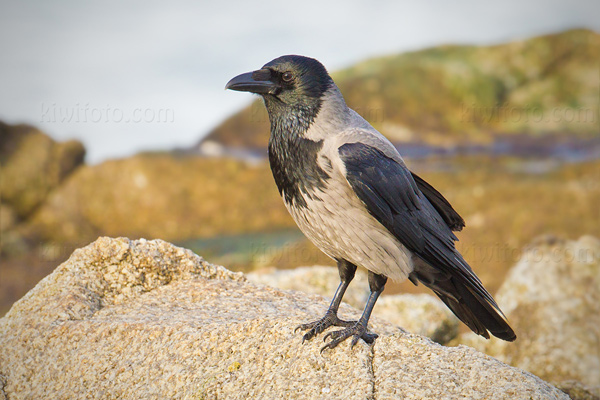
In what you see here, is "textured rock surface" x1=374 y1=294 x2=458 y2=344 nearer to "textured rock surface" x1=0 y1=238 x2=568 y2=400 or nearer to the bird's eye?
"textured rock surface" x1=0 y1=238 x2=568 y2=400

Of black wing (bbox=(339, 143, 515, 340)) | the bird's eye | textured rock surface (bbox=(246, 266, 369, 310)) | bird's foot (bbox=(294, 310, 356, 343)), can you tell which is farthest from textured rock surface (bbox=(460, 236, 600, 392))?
the bird's eye

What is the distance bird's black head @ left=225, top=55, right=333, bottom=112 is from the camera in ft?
16.7

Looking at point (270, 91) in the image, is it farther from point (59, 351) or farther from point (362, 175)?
point (59, 351)

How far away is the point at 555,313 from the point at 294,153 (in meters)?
7.40

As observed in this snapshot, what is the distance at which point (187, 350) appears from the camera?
4.85 m

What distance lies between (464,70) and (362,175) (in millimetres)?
27733

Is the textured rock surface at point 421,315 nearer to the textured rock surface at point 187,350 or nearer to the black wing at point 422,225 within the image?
the textured rock surface at point 187,350

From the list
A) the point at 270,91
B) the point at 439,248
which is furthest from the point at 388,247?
the point at 270,91

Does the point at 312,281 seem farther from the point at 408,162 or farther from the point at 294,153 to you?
the point at 408,162

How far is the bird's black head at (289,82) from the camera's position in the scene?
5086 millimetres

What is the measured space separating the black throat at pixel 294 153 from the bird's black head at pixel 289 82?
3.1 inches

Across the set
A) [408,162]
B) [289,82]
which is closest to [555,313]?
[289,82]

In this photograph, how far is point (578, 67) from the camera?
3105cm

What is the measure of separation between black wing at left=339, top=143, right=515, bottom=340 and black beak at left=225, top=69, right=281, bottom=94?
93cm
